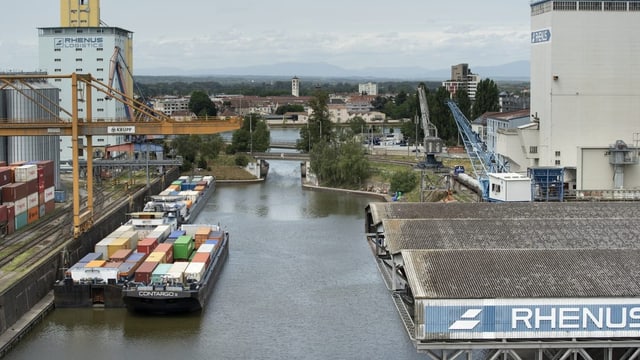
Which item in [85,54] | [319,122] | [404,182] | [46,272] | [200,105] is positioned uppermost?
[85,54]

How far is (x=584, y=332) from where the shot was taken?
8289 mm

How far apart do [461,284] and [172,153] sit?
28013 mm

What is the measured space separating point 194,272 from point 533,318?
693cm

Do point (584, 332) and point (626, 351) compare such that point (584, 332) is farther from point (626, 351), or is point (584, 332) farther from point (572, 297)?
point (626, 351)

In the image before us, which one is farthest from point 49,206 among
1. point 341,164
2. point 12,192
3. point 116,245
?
point 341,164


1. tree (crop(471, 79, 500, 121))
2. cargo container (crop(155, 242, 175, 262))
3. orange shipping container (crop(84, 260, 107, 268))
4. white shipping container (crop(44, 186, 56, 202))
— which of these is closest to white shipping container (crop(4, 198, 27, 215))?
white shipping container (crop(44, 186, 56, 202))

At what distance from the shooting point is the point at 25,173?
734 inches

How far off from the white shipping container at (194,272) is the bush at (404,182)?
12.7 m

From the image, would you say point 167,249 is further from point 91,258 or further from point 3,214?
point 3,214

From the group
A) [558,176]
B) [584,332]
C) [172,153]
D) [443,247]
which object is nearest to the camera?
[584,332]

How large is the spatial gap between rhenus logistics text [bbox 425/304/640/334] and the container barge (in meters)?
5.83

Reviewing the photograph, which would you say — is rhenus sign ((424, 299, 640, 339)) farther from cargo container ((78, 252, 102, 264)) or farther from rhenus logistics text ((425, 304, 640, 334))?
cargo container ((78, 252, 102, 264))

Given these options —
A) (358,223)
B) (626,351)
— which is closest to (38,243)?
(358,223)

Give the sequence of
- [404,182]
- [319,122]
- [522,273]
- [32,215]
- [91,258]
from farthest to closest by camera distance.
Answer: [319,122]
[404,182]
[32,215]
[91,258]
[522,273]
